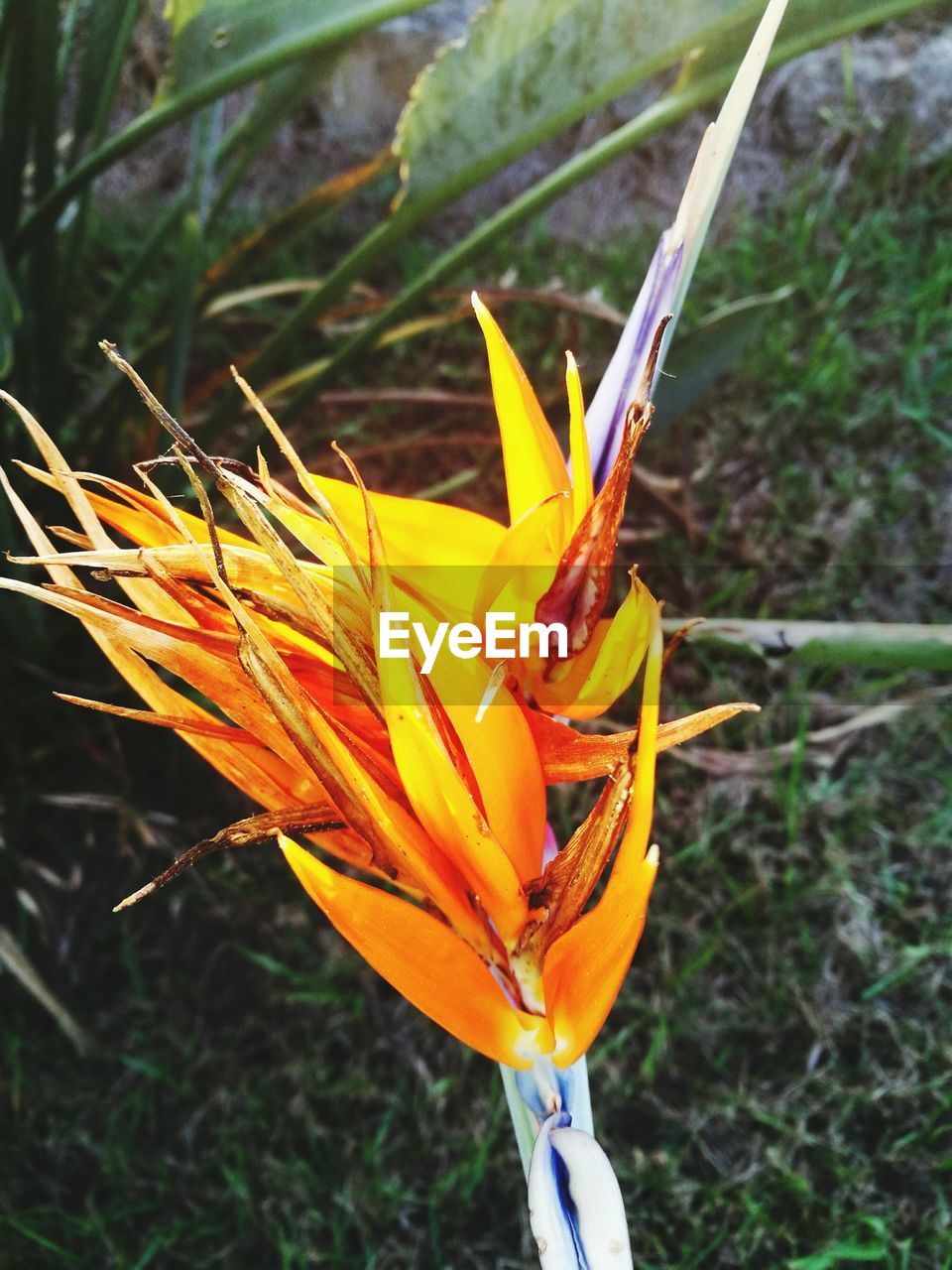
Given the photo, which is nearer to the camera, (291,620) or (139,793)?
(291,620)

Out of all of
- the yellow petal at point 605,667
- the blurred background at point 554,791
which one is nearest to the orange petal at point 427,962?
the yellow petal at point 605,667

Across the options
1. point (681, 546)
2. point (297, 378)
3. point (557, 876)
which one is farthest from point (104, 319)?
point (557, 876)

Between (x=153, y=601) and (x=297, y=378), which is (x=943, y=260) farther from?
(x=153, y=601)

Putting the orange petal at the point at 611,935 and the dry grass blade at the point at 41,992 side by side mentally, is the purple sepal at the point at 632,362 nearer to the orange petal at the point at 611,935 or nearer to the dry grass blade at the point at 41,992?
the orange petal at the point at 611,935

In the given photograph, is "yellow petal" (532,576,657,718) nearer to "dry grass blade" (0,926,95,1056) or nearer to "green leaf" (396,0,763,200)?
"green leaf" (396,0,763,200)

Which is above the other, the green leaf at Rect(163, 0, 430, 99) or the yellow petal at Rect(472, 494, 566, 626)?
the green leaf at Rect(163, 0, 430, 99)

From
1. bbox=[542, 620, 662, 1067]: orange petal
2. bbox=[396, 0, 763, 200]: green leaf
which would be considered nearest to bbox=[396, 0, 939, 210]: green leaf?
bbox=[396, 0, 763, 200]: green leaf
